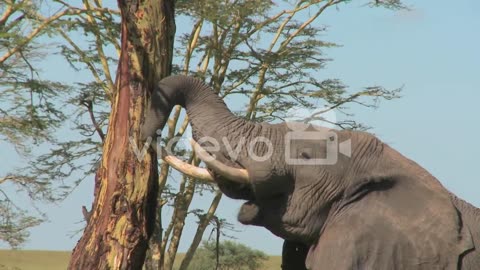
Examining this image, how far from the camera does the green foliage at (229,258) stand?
75.2ft

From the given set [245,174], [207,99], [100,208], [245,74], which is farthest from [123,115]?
[245,74]

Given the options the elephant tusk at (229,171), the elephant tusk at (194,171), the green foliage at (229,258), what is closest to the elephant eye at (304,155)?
the elephant tusk at (229,171)

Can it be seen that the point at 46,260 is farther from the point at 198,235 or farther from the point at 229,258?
the point at 198,235

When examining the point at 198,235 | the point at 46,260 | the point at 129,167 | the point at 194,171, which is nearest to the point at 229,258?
the point at 198,235

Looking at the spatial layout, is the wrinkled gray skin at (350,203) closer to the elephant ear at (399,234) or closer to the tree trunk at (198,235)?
the elephant ear at (399,234)

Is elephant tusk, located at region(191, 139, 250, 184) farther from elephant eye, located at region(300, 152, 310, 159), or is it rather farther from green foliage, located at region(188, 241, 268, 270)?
green foliage, located at region(188, 241, 268, 270)

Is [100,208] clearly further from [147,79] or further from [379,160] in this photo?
[379,160]

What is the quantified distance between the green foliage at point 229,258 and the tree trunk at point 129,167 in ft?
53.9

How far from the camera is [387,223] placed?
459cm

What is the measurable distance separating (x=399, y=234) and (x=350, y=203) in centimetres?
31

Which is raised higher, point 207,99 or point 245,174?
point 207,99

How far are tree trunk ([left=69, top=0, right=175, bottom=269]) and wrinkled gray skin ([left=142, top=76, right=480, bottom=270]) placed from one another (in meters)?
1.16

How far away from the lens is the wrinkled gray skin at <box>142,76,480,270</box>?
456 cm

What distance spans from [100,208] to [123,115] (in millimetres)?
614
